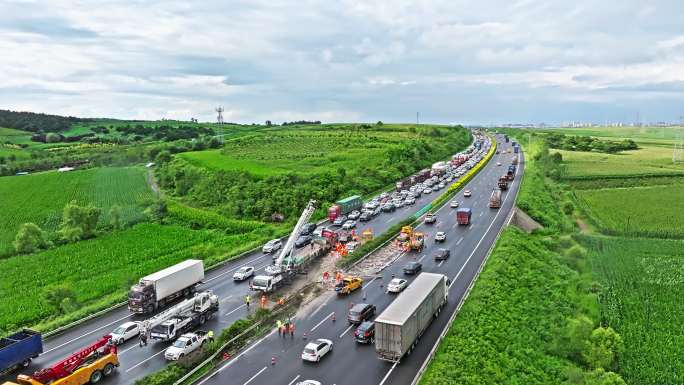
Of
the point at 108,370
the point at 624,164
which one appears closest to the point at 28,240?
the point at 108,370

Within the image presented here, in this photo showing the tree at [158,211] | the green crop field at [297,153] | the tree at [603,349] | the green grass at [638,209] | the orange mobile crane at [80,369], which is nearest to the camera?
the orange mobile crane at [80,369]

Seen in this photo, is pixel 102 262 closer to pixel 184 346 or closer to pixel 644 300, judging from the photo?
pixel 184 346

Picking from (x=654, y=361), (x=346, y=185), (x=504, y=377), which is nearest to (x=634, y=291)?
(x=654, y=361)

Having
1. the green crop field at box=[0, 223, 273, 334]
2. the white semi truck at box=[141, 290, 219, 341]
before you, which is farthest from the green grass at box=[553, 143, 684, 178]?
the white semi truck at box=[141, 290, 219, 341]

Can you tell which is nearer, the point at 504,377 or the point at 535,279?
the point at 504,377

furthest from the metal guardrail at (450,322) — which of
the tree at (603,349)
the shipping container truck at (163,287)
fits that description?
the shipping container truck at (163,287)

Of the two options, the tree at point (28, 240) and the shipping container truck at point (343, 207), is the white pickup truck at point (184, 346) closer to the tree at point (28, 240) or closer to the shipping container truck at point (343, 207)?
the shipping container truck at point (343, 207)

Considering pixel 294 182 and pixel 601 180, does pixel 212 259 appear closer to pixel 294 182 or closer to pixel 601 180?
pixel 294 182
